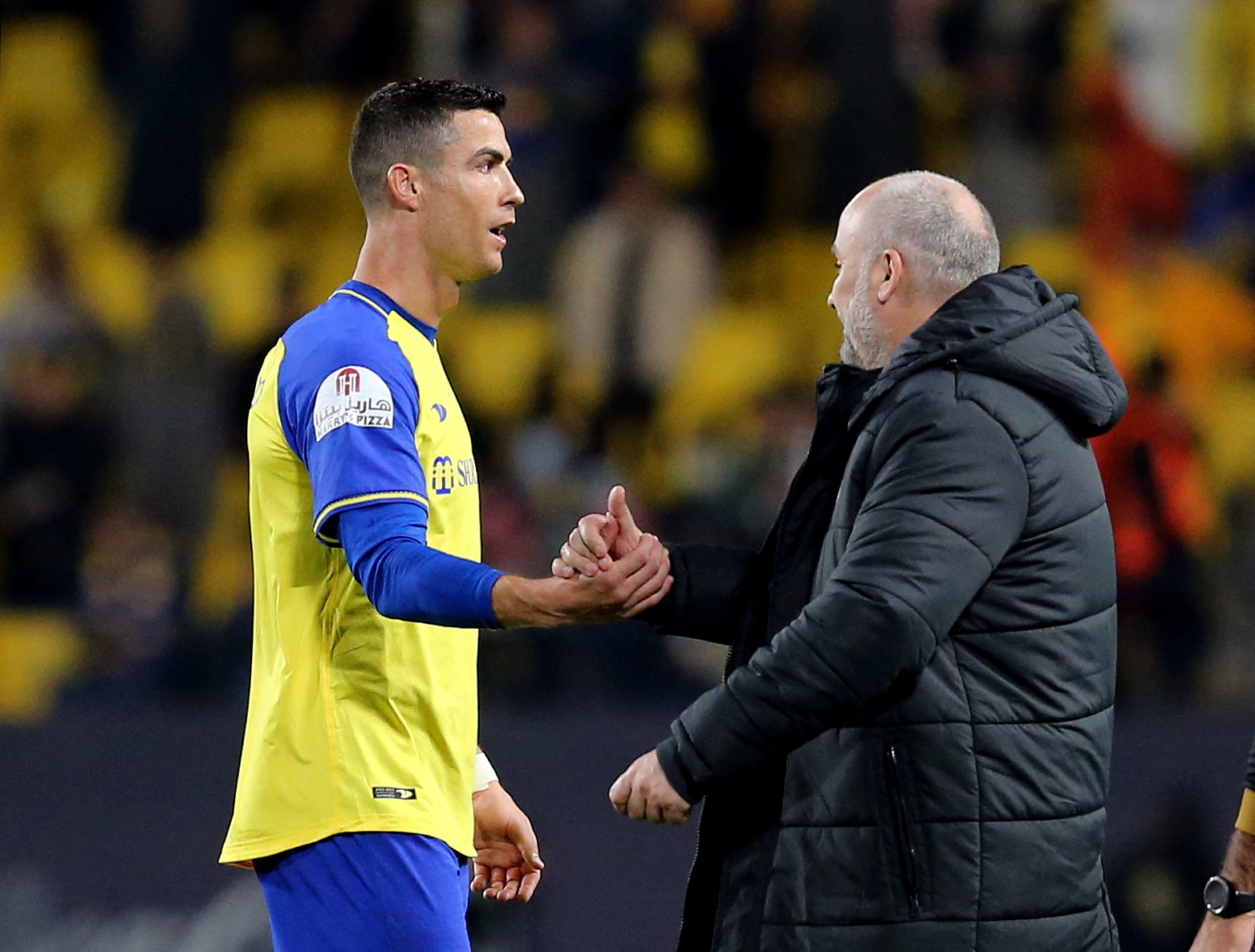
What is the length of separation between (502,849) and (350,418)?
1.05 meters

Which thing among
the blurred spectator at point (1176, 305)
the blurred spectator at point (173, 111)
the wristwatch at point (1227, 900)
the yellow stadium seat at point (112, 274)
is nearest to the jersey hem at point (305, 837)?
the wristwatch at point (1227, 900)

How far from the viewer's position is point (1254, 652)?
22.4ft

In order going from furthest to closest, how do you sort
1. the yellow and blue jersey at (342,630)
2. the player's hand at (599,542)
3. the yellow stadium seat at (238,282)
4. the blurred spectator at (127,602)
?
the yellow stadium seat at (238,282) < the blurred spectator at (127,602) < the yellow and blue jersey at (342,630) < the player's hand at (599,542)

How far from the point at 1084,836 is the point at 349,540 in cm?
138

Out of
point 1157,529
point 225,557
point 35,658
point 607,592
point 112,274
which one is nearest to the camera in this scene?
point 607,592

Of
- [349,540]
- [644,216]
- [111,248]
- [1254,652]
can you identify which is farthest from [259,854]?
[111,248]

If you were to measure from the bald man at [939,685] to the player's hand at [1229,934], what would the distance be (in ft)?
1.72

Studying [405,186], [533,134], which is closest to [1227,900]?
[405,186]

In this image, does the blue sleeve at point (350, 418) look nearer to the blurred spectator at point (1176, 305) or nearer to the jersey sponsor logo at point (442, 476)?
the jersey sponsor logo at point (442, 476)

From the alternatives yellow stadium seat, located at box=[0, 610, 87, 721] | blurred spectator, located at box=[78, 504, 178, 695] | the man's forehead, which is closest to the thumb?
the man's forehead

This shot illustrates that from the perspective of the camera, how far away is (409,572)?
3049 millimetres

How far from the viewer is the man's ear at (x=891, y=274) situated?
134 inches

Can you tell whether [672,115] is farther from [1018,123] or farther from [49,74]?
[49,74]

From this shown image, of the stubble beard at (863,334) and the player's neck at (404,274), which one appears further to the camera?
the player's neck at (404,274)
